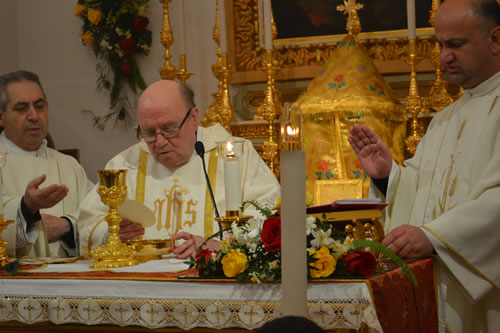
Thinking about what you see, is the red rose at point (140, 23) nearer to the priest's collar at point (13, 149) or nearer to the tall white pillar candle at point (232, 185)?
the priest's collar at point (13, 149)

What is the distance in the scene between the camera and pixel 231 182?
2.79 metres

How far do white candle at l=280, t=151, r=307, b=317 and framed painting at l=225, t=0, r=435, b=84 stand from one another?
383 cm

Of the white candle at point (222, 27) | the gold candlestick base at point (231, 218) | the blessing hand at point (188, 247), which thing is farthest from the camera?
the white candle at point (222, 27)

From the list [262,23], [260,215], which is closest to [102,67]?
[262,23]

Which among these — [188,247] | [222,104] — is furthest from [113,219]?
[222,104]

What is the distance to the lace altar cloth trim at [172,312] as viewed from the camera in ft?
7.61

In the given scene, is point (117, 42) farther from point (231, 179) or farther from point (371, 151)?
point (231, 179)

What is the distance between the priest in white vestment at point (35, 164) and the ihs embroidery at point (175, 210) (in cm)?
49

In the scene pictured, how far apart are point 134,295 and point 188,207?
63.0 inches

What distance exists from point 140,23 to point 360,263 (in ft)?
14.8

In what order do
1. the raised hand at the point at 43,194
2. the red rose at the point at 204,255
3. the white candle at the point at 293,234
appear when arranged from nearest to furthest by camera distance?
the white candle at the point at 293,234
the red rose at the point at 204,255
the raised hand at the point at 43,194

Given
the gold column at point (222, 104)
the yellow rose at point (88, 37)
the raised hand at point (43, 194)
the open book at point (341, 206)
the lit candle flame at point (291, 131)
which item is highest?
the yellow rose at point (88, 37)

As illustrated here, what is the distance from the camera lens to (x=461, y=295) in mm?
3193

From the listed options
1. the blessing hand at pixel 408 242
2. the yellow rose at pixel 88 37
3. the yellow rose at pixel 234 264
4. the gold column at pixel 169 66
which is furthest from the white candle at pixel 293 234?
the yellow rose at pixel 88 37
